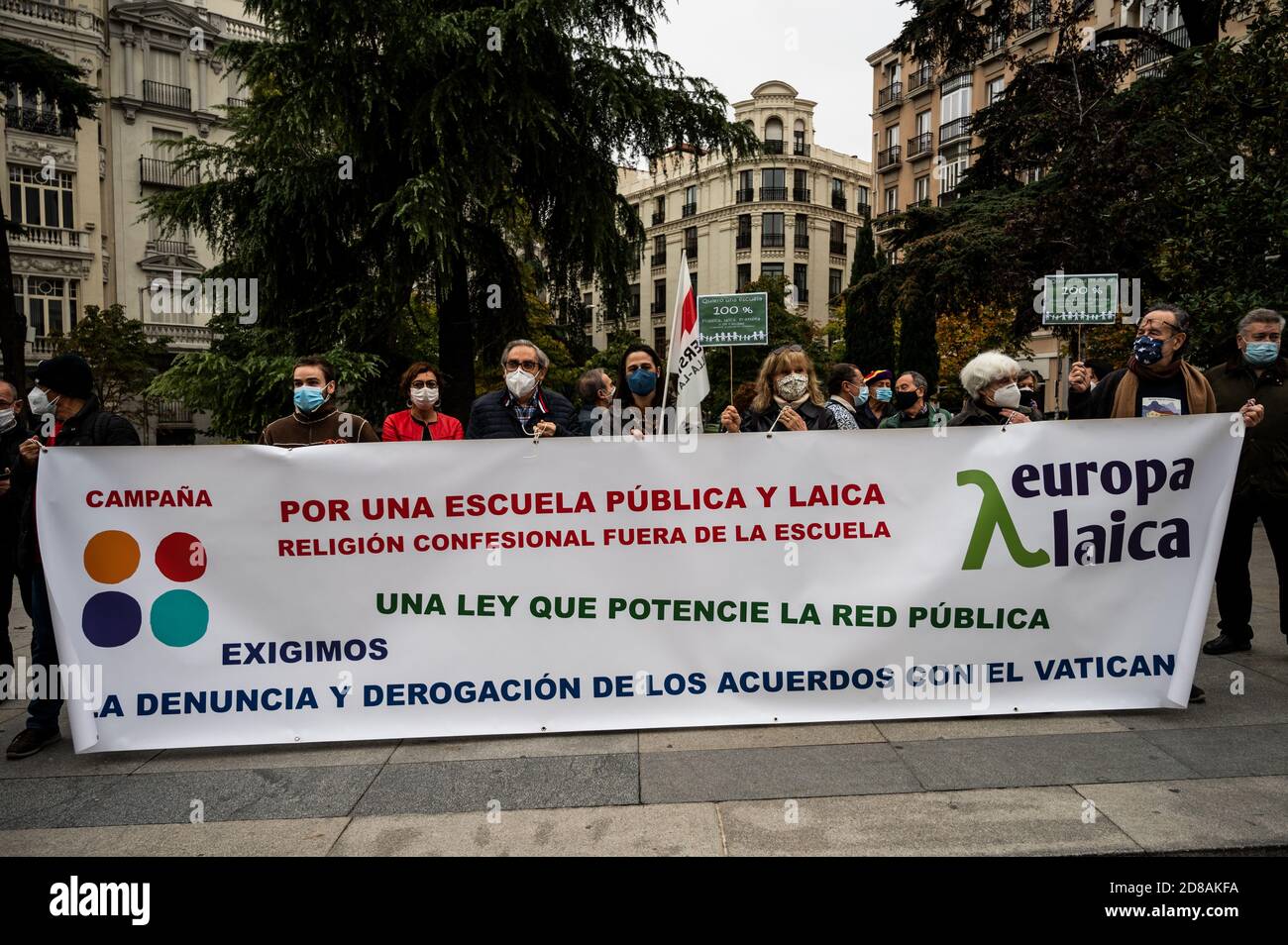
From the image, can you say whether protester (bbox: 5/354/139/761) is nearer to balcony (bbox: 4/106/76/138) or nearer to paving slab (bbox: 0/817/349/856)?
paving slab (bbox: 0/817/349/856)

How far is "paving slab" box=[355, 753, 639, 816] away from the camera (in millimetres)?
3592

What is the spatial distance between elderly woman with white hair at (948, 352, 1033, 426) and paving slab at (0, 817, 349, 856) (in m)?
3.57

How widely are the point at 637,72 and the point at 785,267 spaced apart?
52650mm

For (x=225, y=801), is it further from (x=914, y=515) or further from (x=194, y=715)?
(x=914, y=515)

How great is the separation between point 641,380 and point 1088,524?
9.30 feet

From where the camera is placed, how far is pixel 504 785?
379 centimetres

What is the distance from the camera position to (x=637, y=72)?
44.5 ft

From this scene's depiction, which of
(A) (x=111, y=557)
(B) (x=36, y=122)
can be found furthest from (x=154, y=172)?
(A) (x=111, y=557)

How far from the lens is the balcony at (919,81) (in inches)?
1882

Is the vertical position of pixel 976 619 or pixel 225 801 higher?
pixel 976 619

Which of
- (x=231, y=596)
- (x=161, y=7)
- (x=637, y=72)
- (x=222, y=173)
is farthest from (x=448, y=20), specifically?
(x=161, y=7)

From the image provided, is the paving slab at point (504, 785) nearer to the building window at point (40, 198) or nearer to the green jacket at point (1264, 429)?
the green jacket at point (1264, 429)

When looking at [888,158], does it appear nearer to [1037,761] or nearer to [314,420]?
[314,420]

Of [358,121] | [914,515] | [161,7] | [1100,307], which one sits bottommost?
[914,515]
